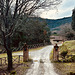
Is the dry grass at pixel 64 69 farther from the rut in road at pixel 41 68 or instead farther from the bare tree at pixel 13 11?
the bare tree at pixel 13 11

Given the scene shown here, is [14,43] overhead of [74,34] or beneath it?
beneath

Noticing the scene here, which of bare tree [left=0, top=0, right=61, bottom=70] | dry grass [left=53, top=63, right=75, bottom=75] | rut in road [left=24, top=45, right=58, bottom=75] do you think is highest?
bare tree [left=0, top=0, right=61, bottom=70]

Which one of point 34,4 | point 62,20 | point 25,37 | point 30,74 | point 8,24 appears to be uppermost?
point 62,20

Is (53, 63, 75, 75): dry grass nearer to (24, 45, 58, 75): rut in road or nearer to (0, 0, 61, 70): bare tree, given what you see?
(24, 45, 58, 75): rut in road

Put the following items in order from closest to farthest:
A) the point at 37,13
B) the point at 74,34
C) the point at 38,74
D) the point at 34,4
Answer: the point at 38,74, the point at 34,4, the point at 37,13, the point at 74,34

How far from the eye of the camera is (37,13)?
10234mm

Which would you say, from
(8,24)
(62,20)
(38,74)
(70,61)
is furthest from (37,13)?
(62,20)

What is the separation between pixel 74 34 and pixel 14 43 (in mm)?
23169

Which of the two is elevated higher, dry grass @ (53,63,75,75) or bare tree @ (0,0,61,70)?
→ bare tree @ (0,0,61,70)

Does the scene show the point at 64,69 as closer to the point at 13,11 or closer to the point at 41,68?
the point at 41,68

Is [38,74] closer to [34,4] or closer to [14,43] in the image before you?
[34,4]

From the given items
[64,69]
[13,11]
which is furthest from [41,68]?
[13,11]

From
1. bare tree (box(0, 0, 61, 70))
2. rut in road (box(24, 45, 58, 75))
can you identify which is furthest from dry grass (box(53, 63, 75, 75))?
bare tree (box(0, 0, 61, 70))

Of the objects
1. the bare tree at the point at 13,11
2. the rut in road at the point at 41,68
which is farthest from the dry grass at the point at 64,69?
the bare tree at the point at 13,11
